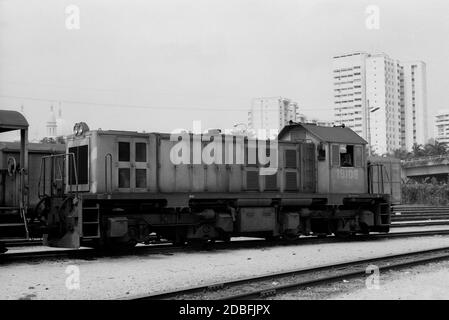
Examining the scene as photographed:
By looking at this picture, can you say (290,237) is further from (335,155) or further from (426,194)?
(426,194)

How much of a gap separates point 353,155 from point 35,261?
10411 mm

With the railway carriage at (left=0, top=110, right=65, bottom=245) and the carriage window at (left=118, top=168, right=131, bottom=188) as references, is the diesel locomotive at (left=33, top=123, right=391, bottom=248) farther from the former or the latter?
the railway carriage at (left=0, top=110, right=65, bottom=245)

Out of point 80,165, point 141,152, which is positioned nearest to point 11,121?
point 80,165

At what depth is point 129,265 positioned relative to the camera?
1174 cm

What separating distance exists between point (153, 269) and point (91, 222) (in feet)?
7.88

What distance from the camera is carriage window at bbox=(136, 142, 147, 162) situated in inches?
569

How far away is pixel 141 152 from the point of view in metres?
14.5

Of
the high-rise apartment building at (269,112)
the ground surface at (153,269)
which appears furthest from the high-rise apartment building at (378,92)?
the ground surface at (153,269)

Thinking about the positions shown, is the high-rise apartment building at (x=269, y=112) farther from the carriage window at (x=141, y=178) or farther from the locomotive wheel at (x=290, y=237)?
Result: the carriage window at (x=141, y=178)

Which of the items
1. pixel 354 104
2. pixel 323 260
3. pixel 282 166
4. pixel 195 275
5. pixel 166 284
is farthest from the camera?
pixel 354 104

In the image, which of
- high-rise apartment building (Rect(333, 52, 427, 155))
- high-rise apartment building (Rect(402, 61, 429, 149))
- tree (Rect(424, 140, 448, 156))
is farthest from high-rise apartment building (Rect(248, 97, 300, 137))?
tree (Rect(424, 140, 448, 156))
